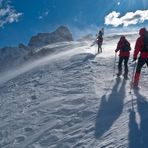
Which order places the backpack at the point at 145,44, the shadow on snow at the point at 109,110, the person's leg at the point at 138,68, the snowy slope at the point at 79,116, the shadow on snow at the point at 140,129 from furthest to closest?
the person's leg at the point at 138,68, the backpack at the point at 145,44, the shadow on snow at the point at 109,110, the snowy slope at the point at 79,116, the shadow on snow at the point at 140,129

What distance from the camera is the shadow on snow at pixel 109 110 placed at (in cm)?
1021

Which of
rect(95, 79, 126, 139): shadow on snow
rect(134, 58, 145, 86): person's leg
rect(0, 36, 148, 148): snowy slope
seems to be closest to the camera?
rect(0, 36, 148, 148): snowy slope

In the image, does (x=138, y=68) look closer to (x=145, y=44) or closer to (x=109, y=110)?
(x=145, y=44)

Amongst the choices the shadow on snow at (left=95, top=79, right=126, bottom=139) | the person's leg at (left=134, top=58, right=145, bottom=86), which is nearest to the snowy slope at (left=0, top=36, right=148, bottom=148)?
the shadow on snow at (left=95, top=79, right=126, bottom=139)

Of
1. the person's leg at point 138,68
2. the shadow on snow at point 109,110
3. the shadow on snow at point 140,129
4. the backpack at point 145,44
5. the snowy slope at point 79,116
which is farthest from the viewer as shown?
the person's leg at point 138,68

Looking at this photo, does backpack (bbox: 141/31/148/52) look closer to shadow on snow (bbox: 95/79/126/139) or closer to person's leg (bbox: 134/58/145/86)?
person's leg (bbox: 134/58/145/86)

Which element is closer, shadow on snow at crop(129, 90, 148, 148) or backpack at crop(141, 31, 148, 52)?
shadow on snow at crop(129, 90, 148, 148)

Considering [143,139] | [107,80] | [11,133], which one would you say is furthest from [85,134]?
[107,80]

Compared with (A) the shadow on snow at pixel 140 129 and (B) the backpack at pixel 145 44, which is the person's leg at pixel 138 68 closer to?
(B) the backpack at pixel 145 44

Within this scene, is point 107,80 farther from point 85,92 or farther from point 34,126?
point 34,126

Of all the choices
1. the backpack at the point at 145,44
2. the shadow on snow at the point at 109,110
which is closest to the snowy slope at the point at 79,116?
the shadow on snow at the point at 109,110

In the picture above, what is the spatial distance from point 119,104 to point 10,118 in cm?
424

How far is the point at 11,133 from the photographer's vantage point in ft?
38.2

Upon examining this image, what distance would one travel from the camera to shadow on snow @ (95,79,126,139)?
1021 cm
